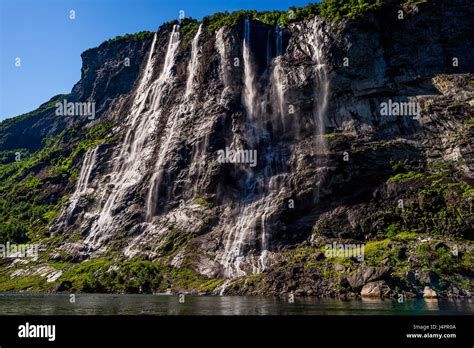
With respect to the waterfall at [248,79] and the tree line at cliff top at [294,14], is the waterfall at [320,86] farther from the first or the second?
the waterfall at [248,79]

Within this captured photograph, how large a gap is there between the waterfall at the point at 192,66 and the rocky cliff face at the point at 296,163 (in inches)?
15.4

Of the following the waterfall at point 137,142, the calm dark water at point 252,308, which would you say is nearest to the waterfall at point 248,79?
the waterfall at point 137,142

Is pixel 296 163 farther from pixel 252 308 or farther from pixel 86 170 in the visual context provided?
pixel 86 170

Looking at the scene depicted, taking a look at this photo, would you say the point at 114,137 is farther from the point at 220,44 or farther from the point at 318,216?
the point at 318,216

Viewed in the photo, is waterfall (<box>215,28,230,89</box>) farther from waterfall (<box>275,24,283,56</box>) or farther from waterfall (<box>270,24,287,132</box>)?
waterfall (<box>275,24,283,56</box>)

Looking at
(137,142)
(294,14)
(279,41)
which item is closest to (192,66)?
(279,41)

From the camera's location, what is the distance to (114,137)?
399 ft

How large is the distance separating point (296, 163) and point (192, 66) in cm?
4607

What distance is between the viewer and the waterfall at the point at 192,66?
4513 inches

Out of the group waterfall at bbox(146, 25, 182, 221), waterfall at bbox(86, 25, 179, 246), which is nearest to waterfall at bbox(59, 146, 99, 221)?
waterfall at bbox(86, 25, 179, 246)

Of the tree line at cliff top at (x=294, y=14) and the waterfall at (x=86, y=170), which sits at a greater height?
the tree line at cliff top at (x=294, y=14)

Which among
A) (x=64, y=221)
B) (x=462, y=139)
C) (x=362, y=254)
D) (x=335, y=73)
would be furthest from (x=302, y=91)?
(x=64, y=221)

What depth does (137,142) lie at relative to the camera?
113938 millimetres

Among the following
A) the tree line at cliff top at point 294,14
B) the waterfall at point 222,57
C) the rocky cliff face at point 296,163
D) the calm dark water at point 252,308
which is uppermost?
the tree line at cliff top at point 294,14
